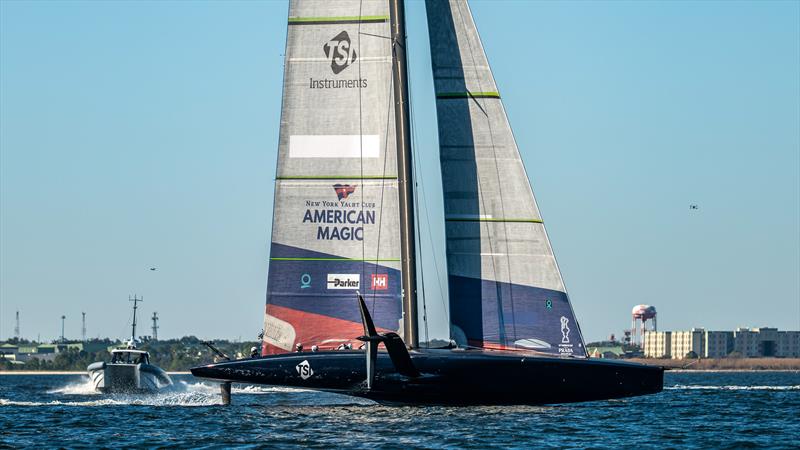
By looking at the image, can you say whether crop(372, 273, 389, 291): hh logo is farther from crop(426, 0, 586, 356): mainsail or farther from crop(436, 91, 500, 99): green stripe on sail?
crop(436, 91, 500, 99): green stripe on sail

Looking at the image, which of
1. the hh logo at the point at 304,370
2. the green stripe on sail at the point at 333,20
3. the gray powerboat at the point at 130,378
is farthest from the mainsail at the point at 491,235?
the gray powerboat at the point at 130,378

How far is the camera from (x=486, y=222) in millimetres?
38125

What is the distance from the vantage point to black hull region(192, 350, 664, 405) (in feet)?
117

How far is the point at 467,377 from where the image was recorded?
3553 cm

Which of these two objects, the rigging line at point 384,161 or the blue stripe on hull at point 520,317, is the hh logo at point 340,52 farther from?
the blue stripe on hull at point 520,317

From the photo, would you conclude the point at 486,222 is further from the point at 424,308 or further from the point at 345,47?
the point at 345,47

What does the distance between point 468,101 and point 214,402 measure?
14199 mm

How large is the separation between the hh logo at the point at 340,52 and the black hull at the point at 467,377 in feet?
25.3

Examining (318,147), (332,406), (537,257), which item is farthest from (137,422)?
(537,257)

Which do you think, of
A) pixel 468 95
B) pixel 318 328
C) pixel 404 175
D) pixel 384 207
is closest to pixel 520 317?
pixel 384 207

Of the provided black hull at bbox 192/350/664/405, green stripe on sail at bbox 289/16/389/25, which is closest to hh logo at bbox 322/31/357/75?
green stripe on sail at bbox 289/16/389/25

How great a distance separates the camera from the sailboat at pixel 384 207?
124 ft

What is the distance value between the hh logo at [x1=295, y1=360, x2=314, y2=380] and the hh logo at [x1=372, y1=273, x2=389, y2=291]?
3111 millimetres

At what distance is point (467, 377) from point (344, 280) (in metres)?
4.66
